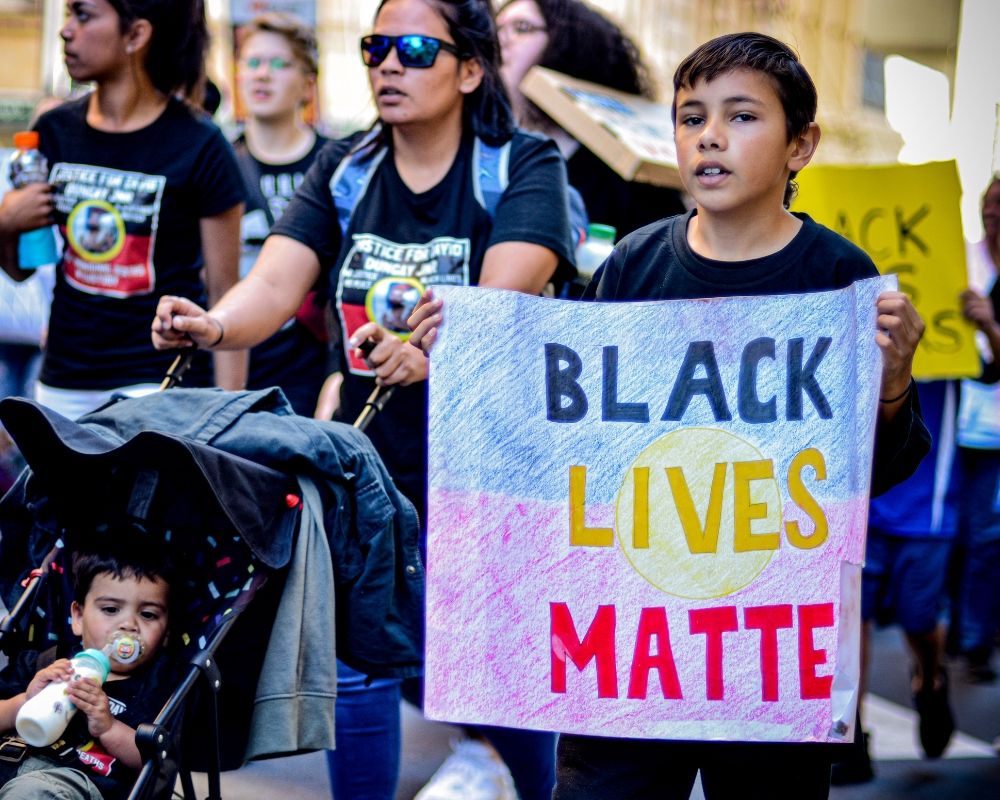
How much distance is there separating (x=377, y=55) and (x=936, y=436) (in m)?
2.76

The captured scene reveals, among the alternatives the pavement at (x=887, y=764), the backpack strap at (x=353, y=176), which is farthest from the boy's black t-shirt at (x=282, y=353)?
the backpack strap at (x=353, y=176)

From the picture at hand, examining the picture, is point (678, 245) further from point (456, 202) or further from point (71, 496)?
point (71, 496)

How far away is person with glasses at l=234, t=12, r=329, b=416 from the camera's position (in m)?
5.08

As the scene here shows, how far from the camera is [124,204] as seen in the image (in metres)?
4.07

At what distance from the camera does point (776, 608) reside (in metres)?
2.40

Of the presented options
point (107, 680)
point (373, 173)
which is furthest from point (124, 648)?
point (373, 173)

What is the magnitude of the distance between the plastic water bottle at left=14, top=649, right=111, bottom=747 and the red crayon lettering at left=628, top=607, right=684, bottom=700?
1199 millimetres

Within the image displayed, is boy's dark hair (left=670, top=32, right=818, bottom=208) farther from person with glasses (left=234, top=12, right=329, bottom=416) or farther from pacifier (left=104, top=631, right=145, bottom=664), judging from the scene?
person with glasses (left=234, top=12, right=329, bottom=416)

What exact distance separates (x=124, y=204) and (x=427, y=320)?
1885mm

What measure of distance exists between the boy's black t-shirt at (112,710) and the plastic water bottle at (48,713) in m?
0.06

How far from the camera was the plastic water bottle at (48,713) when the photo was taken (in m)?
2.83

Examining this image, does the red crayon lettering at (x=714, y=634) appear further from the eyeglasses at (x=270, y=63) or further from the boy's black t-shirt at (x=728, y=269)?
the eyeglasses at (x=270, y=63)

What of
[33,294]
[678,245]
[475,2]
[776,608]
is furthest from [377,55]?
[33,294]

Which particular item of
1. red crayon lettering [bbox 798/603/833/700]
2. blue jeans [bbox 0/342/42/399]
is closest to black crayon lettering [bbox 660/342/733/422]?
red crayon lettering [bbox 798/603/833/700]
